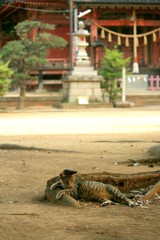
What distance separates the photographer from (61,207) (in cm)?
640

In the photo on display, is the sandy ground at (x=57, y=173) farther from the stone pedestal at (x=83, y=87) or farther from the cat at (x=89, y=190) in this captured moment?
the stone pedestal at (x=83, y=87)

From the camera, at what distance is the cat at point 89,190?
261 inches

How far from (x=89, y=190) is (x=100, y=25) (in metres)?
31.9

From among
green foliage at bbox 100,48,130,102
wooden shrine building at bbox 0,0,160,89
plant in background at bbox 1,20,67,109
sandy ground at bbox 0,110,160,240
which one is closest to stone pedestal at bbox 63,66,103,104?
green foliage at bbox 100,48,130,102

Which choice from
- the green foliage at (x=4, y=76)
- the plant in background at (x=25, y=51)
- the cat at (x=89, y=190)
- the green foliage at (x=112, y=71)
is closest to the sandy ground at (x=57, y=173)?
the cat at (x=89, y=190)

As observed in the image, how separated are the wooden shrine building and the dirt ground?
2370 centimetres

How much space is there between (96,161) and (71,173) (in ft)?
12.5

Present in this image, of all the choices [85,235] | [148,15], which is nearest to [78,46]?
[148,15]

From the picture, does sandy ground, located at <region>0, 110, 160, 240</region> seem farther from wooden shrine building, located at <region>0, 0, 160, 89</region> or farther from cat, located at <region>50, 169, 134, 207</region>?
wooden shrine building, located at <region>0, 0, 160, 89</region>

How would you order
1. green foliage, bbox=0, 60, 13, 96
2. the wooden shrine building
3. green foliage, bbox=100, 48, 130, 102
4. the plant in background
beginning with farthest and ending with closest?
the wooden shrine building → green foliage, bbox=100, 48, 130, 102 → the plant in background → green foliage, bbox=0, 60, 13, 96

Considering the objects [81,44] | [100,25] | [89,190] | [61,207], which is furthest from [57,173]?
[100,25]

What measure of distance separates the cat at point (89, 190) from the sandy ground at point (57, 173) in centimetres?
12

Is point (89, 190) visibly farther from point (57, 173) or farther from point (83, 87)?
point (83, 87)

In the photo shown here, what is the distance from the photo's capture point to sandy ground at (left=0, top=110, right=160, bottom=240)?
5.27 m
